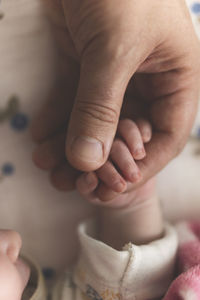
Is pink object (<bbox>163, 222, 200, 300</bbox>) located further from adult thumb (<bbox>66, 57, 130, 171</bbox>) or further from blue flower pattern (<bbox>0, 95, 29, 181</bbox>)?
blue flower pattern (<bbox>0, 95, 29, 181</bbox>)

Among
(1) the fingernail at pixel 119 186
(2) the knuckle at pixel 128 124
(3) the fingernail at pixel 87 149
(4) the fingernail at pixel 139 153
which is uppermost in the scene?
(3) the fingernail at pixel 87 149

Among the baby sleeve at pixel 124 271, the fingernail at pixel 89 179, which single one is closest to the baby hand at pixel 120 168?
the fingernail at pixel 89 179

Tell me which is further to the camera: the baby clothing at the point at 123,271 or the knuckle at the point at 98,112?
the baby clothing at the point at 123,271

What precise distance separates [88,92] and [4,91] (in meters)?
0.27

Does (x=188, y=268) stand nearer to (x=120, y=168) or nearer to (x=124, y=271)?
(x=124, y=271)

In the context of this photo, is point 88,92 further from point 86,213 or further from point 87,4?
point 86,213

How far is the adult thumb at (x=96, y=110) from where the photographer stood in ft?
1.87

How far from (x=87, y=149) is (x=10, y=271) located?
0.23 metres

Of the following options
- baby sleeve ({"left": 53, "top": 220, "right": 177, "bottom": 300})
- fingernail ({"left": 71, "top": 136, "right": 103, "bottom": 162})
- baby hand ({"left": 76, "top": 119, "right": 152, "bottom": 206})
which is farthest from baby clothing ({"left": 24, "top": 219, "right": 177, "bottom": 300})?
fingernail ({"left": 71, "top": 136, "right": 103, "bottom": 162})

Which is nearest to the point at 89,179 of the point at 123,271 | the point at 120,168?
the point at 120,168

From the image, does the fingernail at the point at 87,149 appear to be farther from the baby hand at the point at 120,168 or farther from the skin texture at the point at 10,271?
the skin texture at the point at 10,271

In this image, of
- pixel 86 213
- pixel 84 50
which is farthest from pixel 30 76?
pixel 86 213

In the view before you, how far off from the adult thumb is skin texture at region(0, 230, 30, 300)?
173mm

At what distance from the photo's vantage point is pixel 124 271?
0.72m
